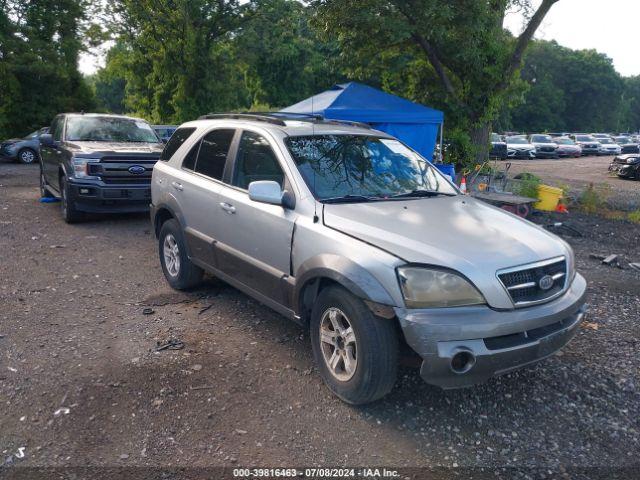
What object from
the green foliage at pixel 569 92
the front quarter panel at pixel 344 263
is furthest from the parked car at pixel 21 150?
the green foliage at pixel 569 92

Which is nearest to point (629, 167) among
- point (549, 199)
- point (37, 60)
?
point (549, 199)

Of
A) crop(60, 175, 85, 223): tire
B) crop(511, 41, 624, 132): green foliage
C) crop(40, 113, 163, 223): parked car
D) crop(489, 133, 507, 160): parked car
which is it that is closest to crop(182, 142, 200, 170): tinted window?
crop(40, 113, 163, 223): parked car

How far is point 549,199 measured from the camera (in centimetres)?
1061

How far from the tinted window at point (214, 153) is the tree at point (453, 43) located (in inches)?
340

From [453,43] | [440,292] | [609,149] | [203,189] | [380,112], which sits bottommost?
[440,292]

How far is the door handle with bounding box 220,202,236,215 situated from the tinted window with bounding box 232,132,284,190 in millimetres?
186

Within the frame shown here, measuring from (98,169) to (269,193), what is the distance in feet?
19.1

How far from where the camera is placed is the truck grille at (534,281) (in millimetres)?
3205

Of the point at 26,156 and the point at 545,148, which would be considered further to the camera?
the point at 545,148

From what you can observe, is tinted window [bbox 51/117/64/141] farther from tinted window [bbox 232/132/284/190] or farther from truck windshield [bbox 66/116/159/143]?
tinted window [bbox 232/132/284/190]

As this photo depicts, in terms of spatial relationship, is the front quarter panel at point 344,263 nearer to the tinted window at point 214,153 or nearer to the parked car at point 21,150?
the tinted window at point 214,153

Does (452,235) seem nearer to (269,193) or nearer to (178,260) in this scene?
(269,193)

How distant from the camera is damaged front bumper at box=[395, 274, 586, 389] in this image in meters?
3.04

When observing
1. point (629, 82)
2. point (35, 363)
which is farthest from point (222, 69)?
point (629, 82)
